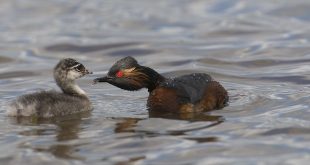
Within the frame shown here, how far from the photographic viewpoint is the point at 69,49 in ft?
51.3

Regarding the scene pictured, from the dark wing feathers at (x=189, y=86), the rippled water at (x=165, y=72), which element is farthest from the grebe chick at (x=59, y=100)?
the dark wing feathers at (x=189, y=86)

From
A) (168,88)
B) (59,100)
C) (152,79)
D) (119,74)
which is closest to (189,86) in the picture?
(168,88)

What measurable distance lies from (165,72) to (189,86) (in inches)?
122

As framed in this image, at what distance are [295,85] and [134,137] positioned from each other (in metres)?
3.49

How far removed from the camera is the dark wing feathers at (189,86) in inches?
405

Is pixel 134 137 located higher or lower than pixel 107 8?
lower

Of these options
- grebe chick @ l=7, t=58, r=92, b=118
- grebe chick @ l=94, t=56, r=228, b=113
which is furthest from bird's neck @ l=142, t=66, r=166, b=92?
grebe chick @ l=7, t=58, r=92, b=118

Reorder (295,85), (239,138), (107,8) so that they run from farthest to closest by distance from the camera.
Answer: (107,8) → (295,85) → (239,138)

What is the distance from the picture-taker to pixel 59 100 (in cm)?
1032

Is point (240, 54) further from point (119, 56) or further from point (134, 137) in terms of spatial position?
point (134, 137)

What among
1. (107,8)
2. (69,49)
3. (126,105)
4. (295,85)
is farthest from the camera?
(107,8)

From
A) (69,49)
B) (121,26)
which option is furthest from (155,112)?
(121,26)

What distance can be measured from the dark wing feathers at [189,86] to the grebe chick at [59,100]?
1035 millimetres

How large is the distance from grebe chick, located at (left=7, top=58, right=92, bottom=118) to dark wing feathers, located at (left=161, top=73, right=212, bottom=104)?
1035 millimetres
